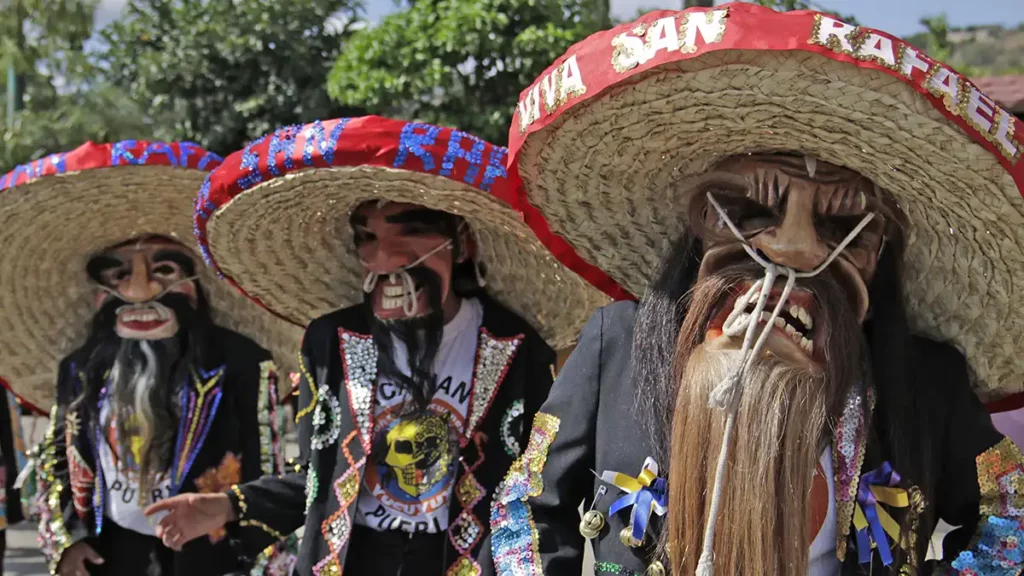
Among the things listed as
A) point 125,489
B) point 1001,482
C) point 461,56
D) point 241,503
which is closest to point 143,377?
point 125,489

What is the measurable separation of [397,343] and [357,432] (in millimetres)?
255

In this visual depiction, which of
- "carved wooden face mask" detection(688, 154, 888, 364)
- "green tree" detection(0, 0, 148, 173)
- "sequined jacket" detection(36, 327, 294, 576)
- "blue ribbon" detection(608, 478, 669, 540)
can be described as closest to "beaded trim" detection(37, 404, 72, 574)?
"sequined jacket" detection(36, 327, 294, 576)

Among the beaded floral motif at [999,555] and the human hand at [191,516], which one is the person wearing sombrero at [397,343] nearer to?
the human hand at [191,516]

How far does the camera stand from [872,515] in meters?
1.88

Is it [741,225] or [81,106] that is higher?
[81,106]

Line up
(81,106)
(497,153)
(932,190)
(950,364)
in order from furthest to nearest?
(81,106) < (497,153) < (950,364) < (932,190)

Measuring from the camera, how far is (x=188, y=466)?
334 centimetres

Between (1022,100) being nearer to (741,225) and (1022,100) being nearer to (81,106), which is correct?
(81,106)

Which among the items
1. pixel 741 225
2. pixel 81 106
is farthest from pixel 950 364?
pixel 81 106

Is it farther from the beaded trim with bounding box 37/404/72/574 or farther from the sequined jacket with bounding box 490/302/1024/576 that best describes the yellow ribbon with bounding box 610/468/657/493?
the beaded trim with bounding box 37/404/72/574

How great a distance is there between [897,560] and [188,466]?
2.18 m

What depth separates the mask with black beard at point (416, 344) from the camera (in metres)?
2.81

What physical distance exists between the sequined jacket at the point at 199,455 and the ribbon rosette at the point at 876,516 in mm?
1996

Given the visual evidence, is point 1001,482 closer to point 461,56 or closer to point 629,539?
point 629,539
